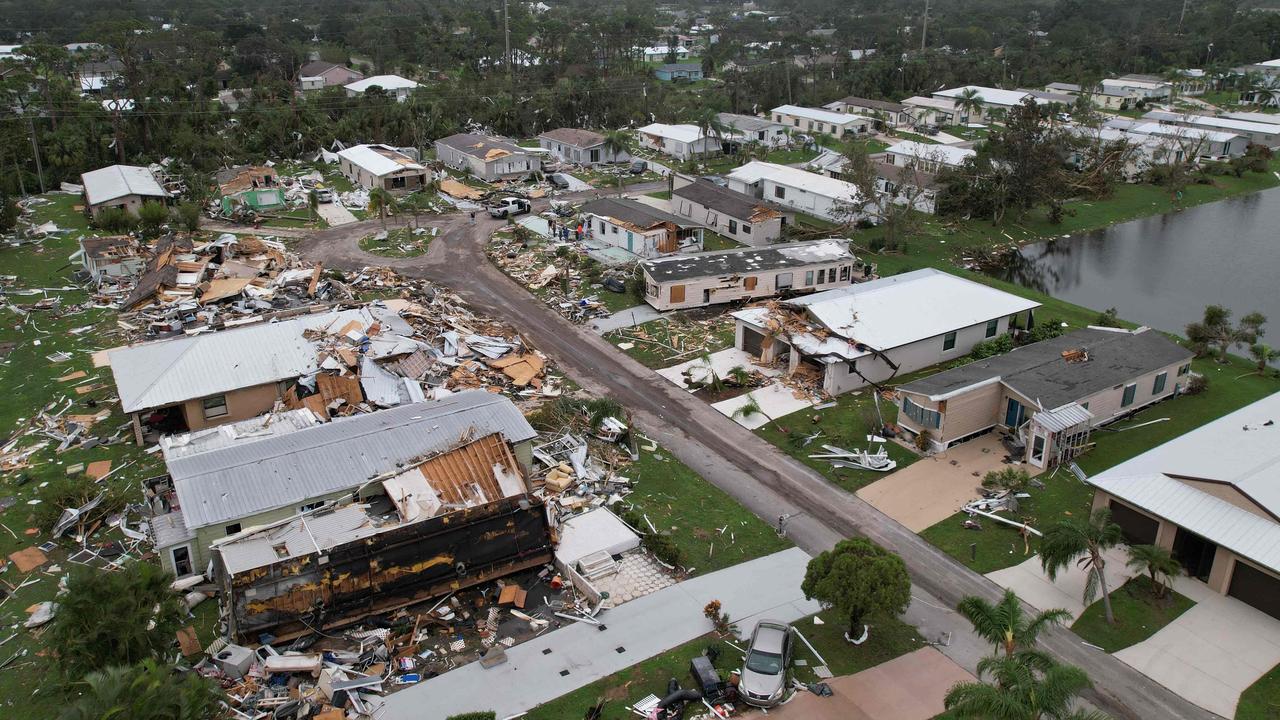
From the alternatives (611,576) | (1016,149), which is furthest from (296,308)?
(1016,149)

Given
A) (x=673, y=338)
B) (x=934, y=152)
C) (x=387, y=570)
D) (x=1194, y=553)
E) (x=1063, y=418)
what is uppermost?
(x=934, y=152)

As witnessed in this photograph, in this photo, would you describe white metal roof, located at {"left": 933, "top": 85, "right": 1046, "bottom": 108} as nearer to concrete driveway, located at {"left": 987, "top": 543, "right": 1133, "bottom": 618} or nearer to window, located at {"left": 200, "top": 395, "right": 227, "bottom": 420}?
concrete driveway, located at {"left": 987, "top": 543, "right": 1133, "bottom": 618}

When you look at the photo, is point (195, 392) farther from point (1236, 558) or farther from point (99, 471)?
point (1236, 558)

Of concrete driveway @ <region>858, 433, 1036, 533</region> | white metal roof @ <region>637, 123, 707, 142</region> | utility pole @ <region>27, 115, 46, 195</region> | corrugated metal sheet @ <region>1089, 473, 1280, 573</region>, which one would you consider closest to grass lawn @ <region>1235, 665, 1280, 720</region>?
corrugated metal sheet @ <region>1089, 473, 1280, 573</region>

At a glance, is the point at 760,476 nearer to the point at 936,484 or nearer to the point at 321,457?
the point at 936,484

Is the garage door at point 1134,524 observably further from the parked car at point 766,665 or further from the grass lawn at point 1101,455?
the parked car at point 766,665

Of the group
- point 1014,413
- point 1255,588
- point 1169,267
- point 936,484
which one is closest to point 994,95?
point 1169,267

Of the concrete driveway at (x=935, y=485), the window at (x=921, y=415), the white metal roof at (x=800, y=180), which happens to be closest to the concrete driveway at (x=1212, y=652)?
the concrete driveway at (x=935, y=485)
